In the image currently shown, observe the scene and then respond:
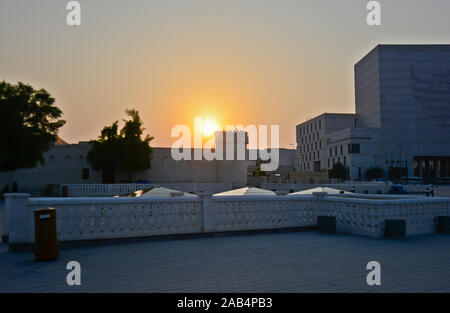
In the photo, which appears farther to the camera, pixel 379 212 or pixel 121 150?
pixel 121 150

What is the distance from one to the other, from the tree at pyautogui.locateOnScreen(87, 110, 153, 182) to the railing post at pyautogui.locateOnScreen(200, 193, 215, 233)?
3105cm

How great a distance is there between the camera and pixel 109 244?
9.32 metres

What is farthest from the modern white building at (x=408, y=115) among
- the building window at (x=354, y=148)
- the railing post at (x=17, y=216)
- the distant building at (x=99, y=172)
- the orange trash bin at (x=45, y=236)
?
the orange trash bin at (x=45, y=236)

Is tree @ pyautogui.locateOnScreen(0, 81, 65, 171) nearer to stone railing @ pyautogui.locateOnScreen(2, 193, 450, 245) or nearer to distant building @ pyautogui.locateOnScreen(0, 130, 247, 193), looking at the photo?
distant building @ pyautogui.locateOnScreen(0, 130, 247, 193)

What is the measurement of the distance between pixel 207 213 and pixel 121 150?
106ft

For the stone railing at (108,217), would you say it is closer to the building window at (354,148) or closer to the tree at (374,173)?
the tree at (374,173)

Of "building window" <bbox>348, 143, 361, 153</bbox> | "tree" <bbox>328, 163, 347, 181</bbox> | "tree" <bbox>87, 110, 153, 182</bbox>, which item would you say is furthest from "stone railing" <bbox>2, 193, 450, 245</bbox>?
"building window" <bbox>348, 143, 361, 153</bbox>

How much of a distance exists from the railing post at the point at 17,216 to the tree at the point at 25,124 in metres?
25.5

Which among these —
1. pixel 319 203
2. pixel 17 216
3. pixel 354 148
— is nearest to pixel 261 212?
pixel 319 203

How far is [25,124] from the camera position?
3488 cm

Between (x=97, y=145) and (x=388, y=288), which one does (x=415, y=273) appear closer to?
(x=388, y=288)

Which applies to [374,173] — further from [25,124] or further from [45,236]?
[45,236]

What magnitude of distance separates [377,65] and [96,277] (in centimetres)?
10133
